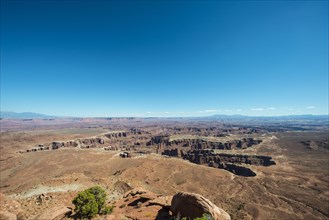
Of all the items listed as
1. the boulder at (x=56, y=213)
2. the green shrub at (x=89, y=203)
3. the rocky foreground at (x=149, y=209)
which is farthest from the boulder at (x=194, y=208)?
the boulder at (x=56, y=213)

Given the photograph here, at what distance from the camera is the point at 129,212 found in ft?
103

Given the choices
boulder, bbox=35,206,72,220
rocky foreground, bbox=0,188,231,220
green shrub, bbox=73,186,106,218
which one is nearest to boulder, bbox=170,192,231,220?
rocky foreground, bbox=0,188,231,220

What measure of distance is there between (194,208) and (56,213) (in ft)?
69.7

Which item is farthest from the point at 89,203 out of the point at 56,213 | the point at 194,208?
the point at 194,208

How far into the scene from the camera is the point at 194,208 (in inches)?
1014

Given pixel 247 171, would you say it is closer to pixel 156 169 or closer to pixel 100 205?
pixel 156 169

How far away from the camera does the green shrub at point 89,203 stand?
29.6 meters

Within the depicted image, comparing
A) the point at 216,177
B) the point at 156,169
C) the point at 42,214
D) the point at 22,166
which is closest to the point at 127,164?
the point at 156,169

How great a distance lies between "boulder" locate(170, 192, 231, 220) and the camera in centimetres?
2512

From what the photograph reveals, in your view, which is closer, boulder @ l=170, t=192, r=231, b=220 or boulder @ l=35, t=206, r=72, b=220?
boulder @ l=170, t=192, r=231, b=220

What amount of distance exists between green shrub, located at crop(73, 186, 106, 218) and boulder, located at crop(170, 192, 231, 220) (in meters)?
11.7

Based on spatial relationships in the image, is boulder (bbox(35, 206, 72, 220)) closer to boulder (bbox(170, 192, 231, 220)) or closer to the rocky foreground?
the rocky foreground

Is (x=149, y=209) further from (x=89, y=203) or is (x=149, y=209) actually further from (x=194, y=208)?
(x=89, y=203)

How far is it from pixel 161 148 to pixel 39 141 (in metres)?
91.8
